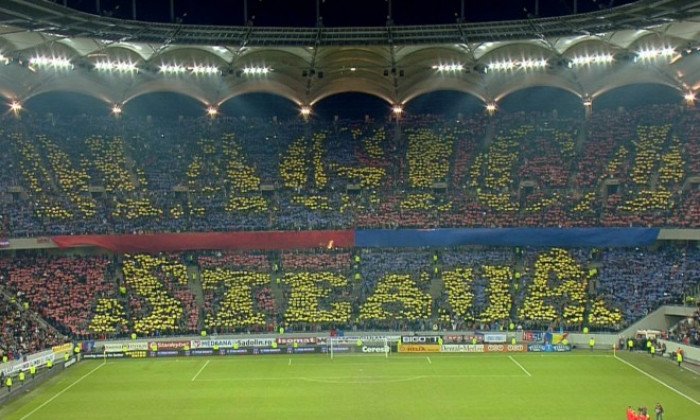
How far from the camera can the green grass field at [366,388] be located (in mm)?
37531

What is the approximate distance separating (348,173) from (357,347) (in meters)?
21.9

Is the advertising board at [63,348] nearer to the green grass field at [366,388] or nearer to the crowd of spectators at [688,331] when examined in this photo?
the green grass field at [366,388]

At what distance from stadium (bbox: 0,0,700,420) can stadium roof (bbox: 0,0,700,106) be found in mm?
260

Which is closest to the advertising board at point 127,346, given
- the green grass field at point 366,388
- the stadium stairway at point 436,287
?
the green grass field at point 366,388

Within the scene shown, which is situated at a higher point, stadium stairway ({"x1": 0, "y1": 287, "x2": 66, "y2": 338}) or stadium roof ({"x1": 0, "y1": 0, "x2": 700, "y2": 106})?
stadium roof ({"x1": 0, "y1": 0, "x2": 700, "y2": 106})

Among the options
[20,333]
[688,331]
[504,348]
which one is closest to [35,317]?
[20,333]

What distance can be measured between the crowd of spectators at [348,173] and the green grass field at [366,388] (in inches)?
619

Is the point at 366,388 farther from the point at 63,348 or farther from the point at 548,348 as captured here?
the point at 63,348

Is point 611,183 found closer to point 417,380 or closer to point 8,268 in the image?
point 417,380

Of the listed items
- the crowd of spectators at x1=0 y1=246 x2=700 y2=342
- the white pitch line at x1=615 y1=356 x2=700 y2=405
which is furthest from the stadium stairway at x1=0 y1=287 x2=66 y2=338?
the white pitch line at x1=615 y1=356 x2=700 y2=405

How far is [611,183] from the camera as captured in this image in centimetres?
6625

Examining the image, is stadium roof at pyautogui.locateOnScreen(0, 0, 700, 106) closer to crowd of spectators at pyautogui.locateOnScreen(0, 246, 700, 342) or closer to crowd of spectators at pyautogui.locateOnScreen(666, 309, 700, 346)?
crowd of spectators at pyautogui.locateOnScreen(0, 246, 700, 342)

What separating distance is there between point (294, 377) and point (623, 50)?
3941cm

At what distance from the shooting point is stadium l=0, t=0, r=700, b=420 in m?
48.1
